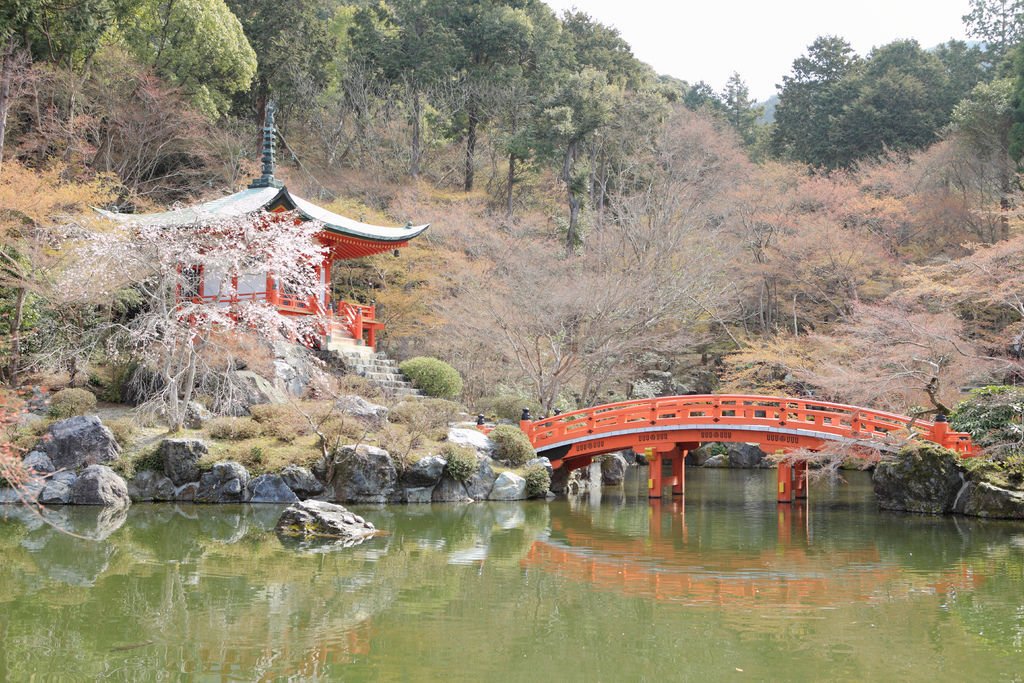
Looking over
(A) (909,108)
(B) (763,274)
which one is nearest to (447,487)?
(B) (763,274)

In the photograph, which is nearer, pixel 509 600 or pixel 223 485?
pixel 509 600

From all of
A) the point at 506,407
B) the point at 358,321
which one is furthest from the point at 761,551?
the point at 358,321

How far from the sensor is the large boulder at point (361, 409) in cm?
1625

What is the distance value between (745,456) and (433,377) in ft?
31.3

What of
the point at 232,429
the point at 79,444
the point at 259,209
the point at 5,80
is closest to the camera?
the point at 79,444

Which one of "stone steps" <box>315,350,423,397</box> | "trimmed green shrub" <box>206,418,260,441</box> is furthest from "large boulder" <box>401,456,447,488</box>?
"stone steps" <box>315,350,423,397</box>

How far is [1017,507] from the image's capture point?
13672 mm

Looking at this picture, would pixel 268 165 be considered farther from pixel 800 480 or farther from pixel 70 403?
pixel 800 480

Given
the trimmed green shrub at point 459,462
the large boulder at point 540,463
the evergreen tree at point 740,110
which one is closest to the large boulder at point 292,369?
the trimmed green shrub at point 459,462

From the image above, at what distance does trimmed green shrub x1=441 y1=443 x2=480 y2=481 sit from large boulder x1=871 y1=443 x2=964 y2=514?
6.51 metres

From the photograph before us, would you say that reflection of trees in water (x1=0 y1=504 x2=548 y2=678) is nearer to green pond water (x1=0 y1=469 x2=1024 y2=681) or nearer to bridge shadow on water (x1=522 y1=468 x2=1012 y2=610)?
green pond water (x1=0 y1=469 x2=1024 y2=681)

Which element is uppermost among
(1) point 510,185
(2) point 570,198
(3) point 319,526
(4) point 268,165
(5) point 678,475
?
(1) point 510,185

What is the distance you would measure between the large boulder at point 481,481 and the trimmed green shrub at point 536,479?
629 millimetres

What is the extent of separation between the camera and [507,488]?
16078 mm
